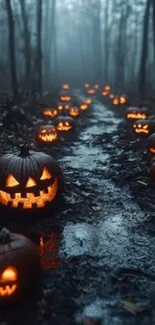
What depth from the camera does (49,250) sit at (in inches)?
215

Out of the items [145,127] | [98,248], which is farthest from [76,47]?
[98,248]

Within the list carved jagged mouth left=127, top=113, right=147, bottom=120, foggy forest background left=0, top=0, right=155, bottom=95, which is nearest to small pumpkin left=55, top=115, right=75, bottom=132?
carved jagged mouth left=127, top=113, right=147, bottom=120

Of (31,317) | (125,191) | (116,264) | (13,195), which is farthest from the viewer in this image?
(125,191)

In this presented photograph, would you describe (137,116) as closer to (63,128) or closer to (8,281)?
(63,128)

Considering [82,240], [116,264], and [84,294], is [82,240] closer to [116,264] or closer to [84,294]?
[116,264]

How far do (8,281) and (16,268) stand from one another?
179 mm

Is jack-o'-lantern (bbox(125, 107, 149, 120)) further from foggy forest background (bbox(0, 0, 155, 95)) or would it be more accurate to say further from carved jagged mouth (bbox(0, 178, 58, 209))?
carved jagged mouth (bbox(0, 178, 58, 209))

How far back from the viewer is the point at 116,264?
16.7 feet

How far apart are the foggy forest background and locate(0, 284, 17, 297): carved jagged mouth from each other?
15.6 metres

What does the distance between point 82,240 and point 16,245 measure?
1.75 metres

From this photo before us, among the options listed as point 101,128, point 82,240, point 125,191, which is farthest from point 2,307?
point 101,128

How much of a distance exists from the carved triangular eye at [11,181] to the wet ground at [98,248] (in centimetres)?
82

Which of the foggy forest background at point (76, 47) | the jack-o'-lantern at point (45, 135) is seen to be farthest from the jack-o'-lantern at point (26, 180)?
the foggy forest background at point (76, 47)

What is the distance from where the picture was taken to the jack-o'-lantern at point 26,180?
246 inches
